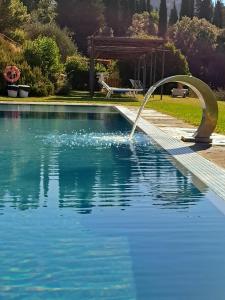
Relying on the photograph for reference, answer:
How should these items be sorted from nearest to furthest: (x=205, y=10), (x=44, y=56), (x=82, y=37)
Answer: (x=44, y=56)
(x=82, y=37)
(x=205, y=10)

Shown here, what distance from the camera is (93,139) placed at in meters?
10.8

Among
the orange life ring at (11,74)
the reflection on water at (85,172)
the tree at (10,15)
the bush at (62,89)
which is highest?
the tree at (10,15)

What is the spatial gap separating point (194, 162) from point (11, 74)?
20.0 metres

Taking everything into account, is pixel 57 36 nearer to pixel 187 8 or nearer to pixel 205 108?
pixel 187 8

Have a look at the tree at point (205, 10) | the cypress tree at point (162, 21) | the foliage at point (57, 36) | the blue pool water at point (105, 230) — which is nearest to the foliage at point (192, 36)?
the cypress tree at point (162, 21)

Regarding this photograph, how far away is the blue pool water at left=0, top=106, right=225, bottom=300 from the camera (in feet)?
10.9

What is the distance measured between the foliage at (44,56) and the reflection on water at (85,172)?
16.9 metres

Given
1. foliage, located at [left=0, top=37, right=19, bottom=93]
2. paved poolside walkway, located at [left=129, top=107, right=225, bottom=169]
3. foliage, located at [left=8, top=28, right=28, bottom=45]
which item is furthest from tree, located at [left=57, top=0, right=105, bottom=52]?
paved poolside walkway, located at [left=129, top=107, right=225, bottom=169]

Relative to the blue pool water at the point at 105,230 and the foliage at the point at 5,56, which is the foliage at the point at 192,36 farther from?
the blue pool water at the point at 105,230

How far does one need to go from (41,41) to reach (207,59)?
19.1 m

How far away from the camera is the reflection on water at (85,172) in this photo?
557 centimetres

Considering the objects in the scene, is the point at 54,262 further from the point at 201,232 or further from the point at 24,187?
the point at 24,187

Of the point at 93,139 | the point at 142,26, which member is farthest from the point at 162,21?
the point at 93,139

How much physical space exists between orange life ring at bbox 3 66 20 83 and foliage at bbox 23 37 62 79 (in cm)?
218
